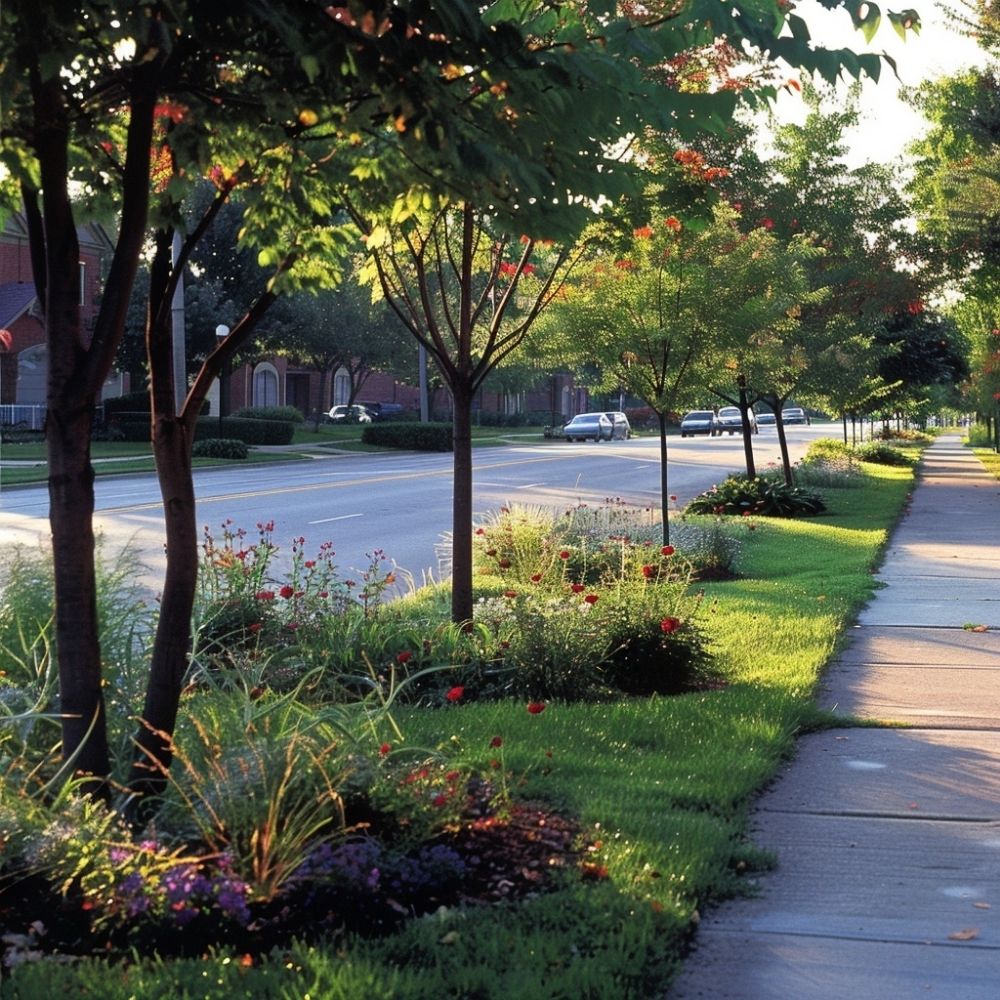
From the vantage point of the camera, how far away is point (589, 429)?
63.2 metres

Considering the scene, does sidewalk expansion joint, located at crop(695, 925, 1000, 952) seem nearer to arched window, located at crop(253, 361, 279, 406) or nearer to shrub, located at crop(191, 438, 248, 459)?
shrub, located at crop(191, 438, 248, 459)

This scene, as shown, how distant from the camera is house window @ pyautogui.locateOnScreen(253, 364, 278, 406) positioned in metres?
71.3

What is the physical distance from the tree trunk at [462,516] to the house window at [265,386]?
203 ft

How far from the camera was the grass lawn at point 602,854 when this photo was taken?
3.88 m

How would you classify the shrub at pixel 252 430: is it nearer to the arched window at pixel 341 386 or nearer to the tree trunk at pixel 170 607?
the arched window at pixel 341 386

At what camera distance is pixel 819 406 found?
97.8ft

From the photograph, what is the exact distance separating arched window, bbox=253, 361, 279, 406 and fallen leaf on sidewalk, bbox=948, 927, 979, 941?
67119mm

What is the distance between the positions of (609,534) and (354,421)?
5358 cm

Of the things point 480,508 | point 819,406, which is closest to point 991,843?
point 480,508

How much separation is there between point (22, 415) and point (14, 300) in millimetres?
4027

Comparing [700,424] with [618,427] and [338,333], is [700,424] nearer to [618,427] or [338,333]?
[618,427]

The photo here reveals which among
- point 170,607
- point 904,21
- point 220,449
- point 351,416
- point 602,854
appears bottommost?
point 602,854

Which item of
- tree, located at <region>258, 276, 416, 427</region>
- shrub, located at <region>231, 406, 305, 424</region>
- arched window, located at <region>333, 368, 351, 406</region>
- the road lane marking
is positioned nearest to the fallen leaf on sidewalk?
the road lane marking

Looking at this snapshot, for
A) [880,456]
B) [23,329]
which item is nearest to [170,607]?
[880,456]
